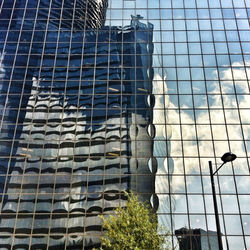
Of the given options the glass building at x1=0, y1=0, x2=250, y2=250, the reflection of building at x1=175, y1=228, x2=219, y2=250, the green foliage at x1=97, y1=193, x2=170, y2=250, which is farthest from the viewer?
the glass building at x1=0, y1=0, x2=250, y2=250

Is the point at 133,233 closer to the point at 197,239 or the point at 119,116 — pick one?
the point at 197,239

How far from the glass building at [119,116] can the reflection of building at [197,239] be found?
114 millimetres

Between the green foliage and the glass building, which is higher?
the glass building

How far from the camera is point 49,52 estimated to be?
2903 centimetres

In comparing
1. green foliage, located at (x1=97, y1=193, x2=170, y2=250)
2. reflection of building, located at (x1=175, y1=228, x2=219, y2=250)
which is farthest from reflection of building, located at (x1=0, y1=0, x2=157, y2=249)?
green foliage, located at (x1=97, y1=193, x2=170, y2=250)

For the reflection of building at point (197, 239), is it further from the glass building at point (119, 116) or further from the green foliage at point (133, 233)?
the green foliage at point (133, 233)

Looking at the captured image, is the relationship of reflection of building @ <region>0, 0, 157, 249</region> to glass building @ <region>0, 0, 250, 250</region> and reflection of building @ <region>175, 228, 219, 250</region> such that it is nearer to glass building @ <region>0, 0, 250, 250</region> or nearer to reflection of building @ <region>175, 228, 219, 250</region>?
glass building @ <region>0, 0, 250, 250</region>

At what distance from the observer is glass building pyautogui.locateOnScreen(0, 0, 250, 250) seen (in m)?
22.6

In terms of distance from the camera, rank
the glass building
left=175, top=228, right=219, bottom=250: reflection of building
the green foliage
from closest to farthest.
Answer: the green foliage → left=175, top=228, right=219, bottom=250: reflection of building → the glass building

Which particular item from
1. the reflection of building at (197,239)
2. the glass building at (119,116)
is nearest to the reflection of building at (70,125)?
the glass building at (119,116)

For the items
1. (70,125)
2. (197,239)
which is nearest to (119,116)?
(70,125)

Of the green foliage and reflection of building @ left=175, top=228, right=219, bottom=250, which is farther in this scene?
reflection of building @ left=175, top=228, right=219, bottom=250

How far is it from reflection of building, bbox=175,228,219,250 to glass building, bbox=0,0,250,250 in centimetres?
11

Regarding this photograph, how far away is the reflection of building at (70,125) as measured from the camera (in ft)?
74.2
